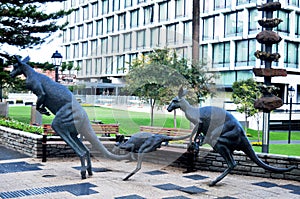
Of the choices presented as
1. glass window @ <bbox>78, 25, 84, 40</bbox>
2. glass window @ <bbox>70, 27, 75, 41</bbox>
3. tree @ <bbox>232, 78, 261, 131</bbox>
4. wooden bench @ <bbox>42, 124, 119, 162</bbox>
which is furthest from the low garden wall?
glass window @ <bbox>70, 27, 75, 41</bbox>

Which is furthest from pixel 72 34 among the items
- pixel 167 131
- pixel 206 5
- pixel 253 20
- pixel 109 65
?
pixel 109 65

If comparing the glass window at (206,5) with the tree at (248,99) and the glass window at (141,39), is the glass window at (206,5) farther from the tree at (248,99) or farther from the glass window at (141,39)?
the glass window at (141,39)

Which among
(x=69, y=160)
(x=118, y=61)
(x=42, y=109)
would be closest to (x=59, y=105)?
(x=42, y=109)

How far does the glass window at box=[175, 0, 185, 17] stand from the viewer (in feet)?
130

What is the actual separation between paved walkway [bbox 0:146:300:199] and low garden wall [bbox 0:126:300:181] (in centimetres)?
21

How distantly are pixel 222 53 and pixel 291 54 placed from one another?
5867mm

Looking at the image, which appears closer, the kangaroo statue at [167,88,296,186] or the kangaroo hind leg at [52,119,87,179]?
the kangaroo statue at [167,88,296,186]

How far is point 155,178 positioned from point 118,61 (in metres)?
3.09

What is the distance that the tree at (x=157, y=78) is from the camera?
288 inches

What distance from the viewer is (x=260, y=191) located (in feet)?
26.5

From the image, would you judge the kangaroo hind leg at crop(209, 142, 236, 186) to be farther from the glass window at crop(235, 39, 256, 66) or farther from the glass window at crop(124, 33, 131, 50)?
the glass window at crop(235, 39, 256, 66)

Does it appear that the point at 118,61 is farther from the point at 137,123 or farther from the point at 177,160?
the point at 177,160

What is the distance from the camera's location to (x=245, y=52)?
3569 centimetres

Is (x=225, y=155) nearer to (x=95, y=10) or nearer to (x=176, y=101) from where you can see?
A: (x=176, y=101)
